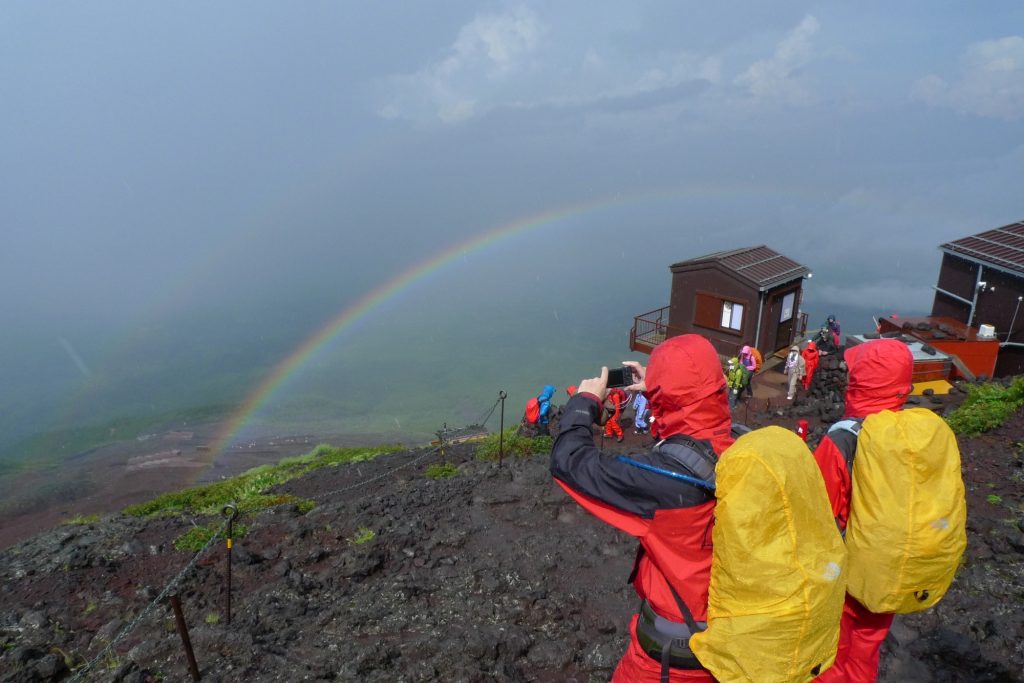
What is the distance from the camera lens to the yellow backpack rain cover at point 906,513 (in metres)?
3.16

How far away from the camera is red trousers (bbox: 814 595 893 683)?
362cm

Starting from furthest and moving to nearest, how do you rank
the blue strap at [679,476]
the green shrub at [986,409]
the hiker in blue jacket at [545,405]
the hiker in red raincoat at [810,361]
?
the hiker in red raincoat at [810,361] < the hiker in blue jacket at [545,405] < the green shrub at [986,409] < the blue strap at [679,476]

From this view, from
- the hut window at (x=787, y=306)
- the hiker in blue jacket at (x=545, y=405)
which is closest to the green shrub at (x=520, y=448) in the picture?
the hiker in blue jacket at (x=545, y=405)

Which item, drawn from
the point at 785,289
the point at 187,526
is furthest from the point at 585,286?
the point at 187,526

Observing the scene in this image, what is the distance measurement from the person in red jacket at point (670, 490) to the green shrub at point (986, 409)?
11.0m

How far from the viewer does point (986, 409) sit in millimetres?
12492

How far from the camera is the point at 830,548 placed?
2.48 meters

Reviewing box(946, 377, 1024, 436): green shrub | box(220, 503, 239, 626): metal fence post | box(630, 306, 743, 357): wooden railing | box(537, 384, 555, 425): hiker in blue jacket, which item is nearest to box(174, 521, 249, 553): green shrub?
box(220, 503, 239, 626): metal fence post

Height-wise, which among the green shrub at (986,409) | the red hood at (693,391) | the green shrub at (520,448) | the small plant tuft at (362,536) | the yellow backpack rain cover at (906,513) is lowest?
the green shrub at (520,448)

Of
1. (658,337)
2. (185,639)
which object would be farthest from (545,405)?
(185,639)

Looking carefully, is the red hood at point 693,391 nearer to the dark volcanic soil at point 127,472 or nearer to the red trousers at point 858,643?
the red trousers at point 858,643

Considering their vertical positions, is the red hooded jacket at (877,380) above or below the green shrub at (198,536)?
above

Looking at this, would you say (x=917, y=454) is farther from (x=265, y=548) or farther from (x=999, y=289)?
(x=999, y=289)

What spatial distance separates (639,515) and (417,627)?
457 centimetres
